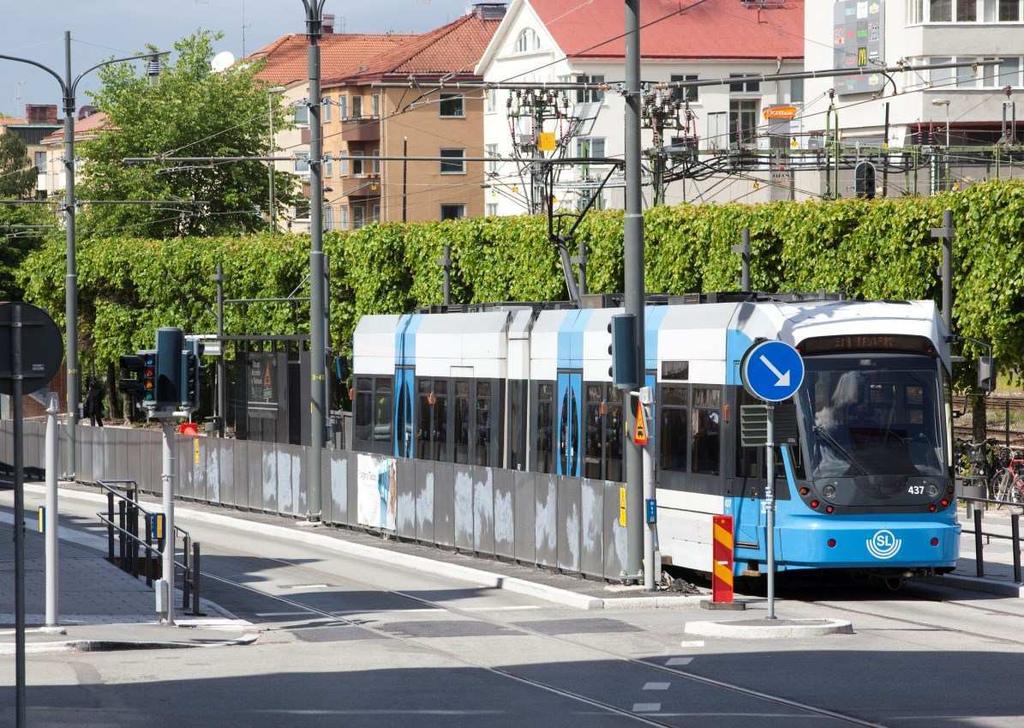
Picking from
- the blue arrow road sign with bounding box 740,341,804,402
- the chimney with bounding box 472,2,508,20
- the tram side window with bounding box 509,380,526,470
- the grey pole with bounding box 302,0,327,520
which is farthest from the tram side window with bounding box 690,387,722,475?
the chimney with bounding box 472,2,508,20

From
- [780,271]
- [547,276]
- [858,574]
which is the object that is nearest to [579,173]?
[547,276]

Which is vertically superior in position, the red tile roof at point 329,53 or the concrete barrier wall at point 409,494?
the red tile roof at point 329,53

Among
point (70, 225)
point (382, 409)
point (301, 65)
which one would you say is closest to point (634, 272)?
point (382, 409)

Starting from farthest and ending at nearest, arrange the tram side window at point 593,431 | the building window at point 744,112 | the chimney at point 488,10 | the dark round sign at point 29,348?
the chimney at point 488,10, the building window at point 744,112, the tram side window at point 593,431, the dark round sign at point 29,348

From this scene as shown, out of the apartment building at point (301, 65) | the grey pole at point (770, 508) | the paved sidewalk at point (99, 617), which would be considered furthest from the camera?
the apartment building at point (301, 65)

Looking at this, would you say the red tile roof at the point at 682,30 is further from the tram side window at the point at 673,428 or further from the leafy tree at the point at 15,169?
the tram side window at the point at 673,428

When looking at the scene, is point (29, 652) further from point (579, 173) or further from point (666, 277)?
point (579, 173)

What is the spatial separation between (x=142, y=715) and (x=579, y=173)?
6487 centimetres

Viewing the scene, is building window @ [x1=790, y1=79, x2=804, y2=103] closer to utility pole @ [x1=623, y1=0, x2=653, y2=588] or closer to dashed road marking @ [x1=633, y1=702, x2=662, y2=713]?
utility pole @ [x1=623, y1=0, x2=653, y2=588]

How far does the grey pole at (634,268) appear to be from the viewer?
20.3 meters

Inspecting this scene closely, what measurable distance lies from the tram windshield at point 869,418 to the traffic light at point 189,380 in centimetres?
613

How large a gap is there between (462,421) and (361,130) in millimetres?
65212

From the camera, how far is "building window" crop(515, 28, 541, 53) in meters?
85.0

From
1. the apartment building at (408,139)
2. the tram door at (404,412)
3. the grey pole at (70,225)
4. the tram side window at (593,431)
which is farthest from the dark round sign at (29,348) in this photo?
the apartment building at (408,139)
